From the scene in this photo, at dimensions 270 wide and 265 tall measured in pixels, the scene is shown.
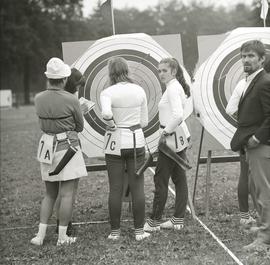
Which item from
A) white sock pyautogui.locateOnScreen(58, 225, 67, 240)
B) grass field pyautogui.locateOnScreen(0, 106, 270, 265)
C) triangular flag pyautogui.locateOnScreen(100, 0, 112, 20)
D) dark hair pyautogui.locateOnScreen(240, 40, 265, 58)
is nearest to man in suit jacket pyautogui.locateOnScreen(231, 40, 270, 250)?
dark hair pyautogui.locateOnScreen(240, 40, 265, 58)

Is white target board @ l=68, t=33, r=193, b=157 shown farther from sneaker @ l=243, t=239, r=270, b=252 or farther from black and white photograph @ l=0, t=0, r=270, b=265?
sneaker @ l=243, t=239, r=270, b=252

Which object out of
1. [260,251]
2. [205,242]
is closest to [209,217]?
[205,242]

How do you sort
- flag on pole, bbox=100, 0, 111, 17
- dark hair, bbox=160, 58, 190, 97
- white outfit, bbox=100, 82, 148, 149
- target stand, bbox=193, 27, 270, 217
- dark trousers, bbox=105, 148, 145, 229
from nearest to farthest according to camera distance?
white outfit, bbox=100, 82, 148, 149
dark trousers, bbox=105, 148, 145, 229
dark hair, bbox=160, 58, 190, 97
target stand, bbox=193, 27, 270, 217
flag on pole, bbox=100, 0, 111, 17

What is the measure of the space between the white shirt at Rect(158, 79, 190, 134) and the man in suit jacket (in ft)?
2.19

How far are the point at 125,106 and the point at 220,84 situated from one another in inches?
66.4

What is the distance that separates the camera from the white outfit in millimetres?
4797

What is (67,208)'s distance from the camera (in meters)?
4.93

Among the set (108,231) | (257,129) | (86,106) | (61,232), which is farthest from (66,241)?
(257,129)

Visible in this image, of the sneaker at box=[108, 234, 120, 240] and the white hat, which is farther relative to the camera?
the sneaker at box=[108, 234, 120, 240]

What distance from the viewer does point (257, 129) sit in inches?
172

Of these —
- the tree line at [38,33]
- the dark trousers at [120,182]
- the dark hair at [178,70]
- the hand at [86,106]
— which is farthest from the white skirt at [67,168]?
the tree line at [38,33]

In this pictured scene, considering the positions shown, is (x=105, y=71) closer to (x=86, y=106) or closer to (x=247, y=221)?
(x=86, y=106)

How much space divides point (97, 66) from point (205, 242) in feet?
7.71

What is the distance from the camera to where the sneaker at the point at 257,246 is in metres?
4.47
